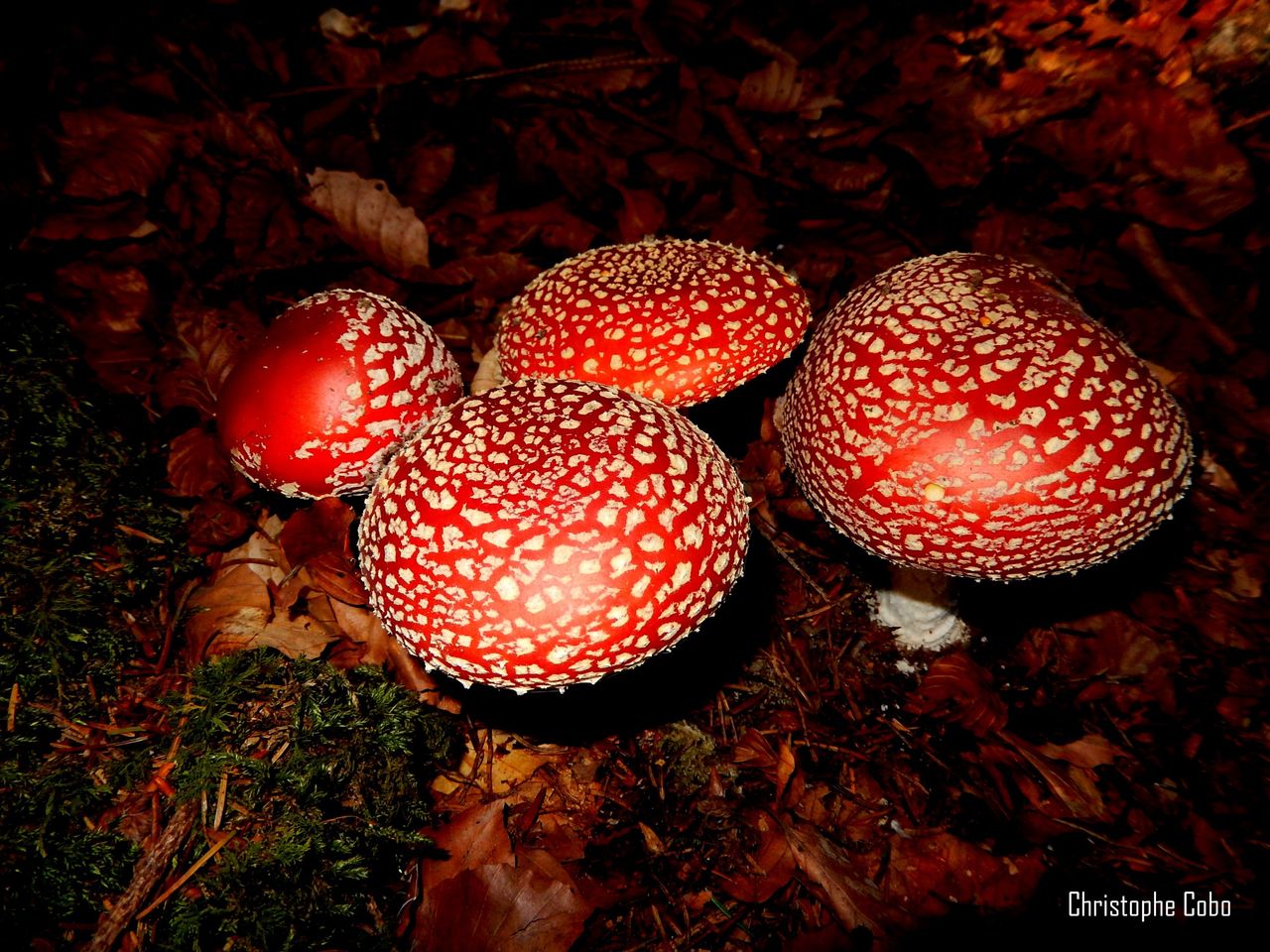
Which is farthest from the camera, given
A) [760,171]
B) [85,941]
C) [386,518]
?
[760,171]

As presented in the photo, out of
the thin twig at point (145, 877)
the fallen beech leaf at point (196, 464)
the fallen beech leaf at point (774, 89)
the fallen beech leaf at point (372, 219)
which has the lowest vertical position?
the thin twig at point (145, 877)

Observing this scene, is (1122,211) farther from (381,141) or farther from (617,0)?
(381,141)

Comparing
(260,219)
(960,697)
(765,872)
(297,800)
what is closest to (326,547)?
(297,800)

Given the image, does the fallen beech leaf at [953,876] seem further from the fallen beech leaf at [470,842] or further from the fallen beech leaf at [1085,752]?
the fallen beech leaf at [470,842]

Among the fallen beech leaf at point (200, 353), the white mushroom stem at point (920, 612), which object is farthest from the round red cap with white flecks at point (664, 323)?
the fallen beech leaf at point (200, 353)

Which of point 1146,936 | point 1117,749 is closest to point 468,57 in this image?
point 1117,749

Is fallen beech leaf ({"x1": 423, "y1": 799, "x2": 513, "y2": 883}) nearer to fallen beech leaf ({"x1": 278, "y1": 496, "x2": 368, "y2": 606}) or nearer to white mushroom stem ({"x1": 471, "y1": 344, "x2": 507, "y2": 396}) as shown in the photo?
fallen beech leaf ({"x1": 278, "y1": 496, "x2": 368, "y2": 606})

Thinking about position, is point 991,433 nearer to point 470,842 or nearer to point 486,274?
point 470,842

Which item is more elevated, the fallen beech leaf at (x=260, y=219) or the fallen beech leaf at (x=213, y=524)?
the fallen beech leaf at (x=260, y=219)
